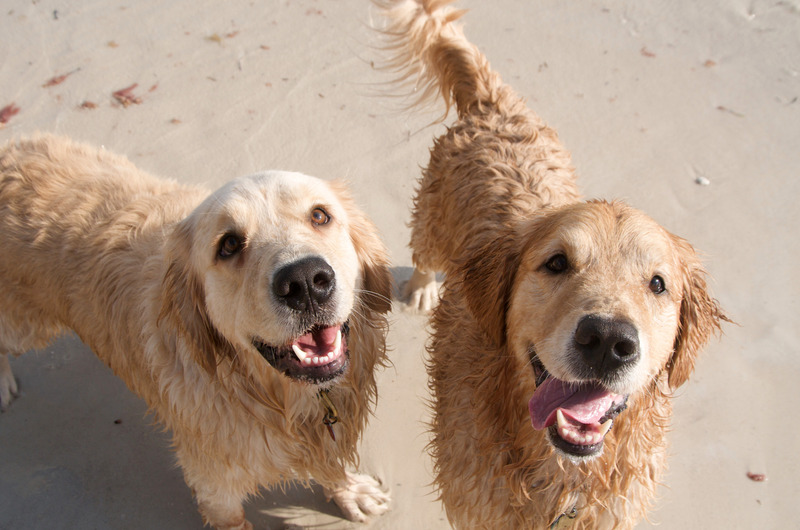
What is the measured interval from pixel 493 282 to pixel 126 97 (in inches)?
180

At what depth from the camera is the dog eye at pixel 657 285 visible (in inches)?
84.5

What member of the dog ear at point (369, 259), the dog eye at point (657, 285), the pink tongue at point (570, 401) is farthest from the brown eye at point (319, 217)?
the dog eye at point (657, 285)

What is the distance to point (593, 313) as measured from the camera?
1.92m

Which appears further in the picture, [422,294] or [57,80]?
[57,80]

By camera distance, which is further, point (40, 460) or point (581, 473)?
point (40, 460)

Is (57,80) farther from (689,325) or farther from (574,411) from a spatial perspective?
(689,325)

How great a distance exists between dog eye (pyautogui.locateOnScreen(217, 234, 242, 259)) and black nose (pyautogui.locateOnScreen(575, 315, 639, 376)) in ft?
4.50

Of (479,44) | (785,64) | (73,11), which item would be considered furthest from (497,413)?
(73,11)

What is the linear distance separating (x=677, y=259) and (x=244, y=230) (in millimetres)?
1713

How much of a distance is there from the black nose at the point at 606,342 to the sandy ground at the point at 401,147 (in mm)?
1895

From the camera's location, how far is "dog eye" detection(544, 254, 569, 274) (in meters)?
2.15

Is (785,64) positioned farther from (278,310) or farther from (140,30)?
(140,30)

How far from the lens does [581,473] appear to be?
2.38 metres

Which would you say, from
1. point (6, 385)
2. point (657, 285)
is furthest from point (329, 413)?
point (6, 385)
